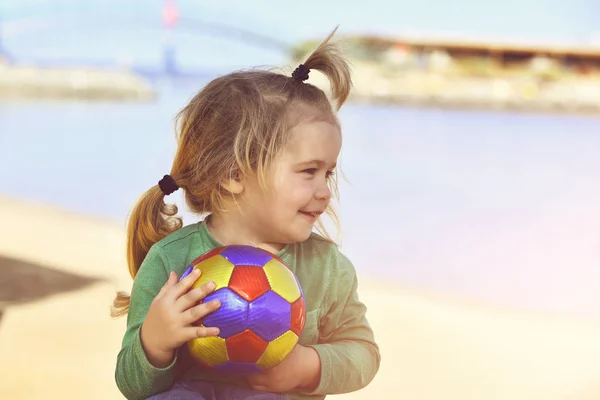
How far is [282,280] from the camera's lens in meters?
1.78

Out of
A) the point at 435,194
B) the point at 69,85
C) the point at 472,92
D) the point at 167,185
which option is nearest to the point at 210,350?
the point at 167,185

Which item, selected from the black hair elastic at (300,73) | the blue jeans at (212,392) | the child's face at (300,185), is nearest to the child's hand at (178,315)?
the blue jeans at (212,392)

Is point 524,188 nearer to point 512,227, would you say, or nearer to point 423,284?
point 512,227

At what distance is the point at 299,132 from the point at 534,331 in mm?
2735

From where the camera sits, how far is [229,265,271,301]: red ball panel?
1.72 meters

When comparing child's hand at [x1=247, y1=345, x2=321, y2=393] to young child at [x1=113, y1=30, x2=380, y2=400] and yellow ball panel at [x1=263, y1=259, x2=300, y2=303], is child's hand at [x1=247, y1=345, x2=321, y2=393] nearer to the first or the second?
young child at [x1=113, y1=30, x2=380, y2=400]

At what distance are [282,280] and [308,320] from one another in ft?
0.77

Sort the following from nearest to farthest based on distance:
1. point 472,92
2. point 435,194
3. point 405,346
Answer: point 405,346 < point 435,194 < point 472,92

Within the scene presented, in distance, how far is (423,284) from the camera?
5.48 m

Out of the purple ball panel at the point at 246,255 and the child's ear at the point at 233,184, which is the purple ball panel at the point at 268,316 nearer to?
the purple ball panel at the point at 246,255

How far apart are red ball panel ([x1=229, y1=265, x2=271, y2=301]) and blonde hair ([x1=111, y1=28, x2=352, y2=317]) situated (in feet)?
0.75

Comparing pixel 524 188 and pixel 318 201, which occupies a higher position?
pixel 524 188

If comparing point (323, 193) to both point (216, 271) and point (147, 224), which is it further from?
point (147, 224)

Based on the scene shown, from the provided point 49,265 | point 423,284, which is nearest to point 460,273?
point 423,284
